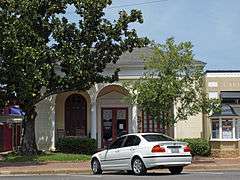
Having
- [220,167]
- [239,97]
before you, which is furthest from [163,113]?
[239,97]

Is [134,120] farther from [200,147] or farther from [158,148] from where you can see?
[158,148]

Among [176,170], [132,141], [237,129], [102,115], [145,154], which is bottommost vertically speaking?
[176,170]

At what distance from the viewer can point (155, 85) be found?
26031 mm

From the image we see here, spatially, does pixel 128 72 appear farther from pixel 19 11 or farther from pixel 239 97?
pixel 19 11

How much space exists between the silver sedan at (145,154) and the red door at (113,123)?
15488 mm

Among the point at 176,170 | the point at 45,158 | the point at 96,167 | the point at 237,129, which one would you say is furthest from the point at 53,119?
the point at 176,170

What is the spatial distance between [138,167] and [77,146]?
13101 millimetres

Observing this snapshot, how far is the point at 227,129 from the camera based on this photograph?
1236 inches

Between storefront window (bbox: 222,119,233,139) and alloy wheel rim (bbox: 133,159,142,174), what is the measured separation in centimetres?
1267

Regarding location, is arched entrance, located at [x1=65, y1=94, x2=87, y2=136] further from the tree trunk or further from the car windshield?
the car windshield

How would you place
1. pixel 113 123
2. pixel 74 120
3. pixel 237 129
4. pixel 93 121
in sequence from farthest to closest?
pixel 113 123
pixel 74 120
pixel 93 121
pixel 237 129

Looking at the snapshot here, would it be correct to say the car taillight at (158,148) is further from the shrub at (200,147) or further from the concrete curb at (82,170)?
the shrub at (200,147)

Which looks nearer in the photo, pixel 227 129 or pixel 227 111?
pixel 227 129

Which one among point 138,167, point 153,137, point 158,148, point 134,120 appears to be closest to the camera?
point 158,148
